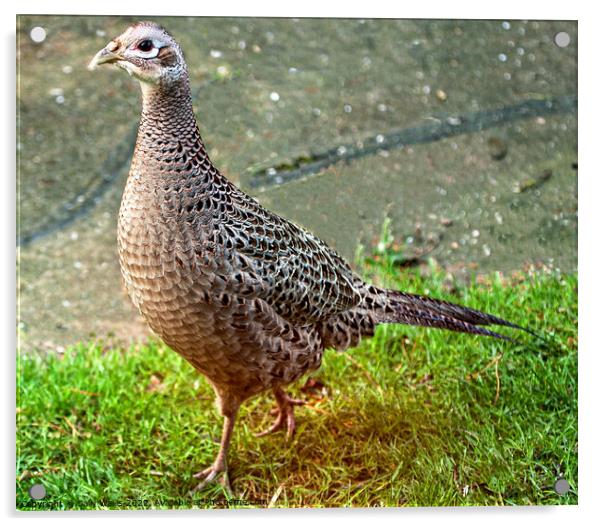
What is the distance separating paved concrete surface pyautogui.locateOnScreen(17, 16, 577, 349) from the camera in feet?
10.1

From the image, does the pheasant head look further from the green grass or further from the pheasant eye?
the green grass

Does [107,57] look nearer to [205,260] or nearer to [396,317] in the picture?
[205,260]

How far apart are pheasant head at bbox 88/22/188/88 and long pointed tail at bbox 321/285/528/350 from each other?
37.3 inches

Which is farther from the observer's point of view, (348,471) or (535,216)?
(535,216)

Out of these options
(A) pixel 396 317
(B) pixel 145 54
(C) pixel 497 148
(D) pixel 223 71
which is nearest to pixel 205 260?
(B) pixel 145 54

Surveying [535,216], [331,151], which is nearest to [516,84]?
[535,216]

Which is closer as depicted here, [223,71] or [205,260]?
[205,260]

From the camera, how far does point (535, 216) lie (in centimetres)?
313

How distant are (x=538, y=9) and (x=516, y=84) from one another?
32cm

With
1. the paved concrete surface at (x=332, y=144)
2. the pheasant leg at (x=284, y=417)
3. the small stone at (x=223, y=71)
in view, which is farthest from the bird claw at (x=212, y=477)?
the small stone at (x=223, y=71)

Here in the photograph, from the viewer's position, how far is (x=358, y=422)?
119 inches

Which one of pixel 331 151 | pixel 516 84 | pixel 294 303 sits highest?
pixel 516 84

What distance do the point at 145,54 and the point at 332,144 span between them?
3.98 feet
